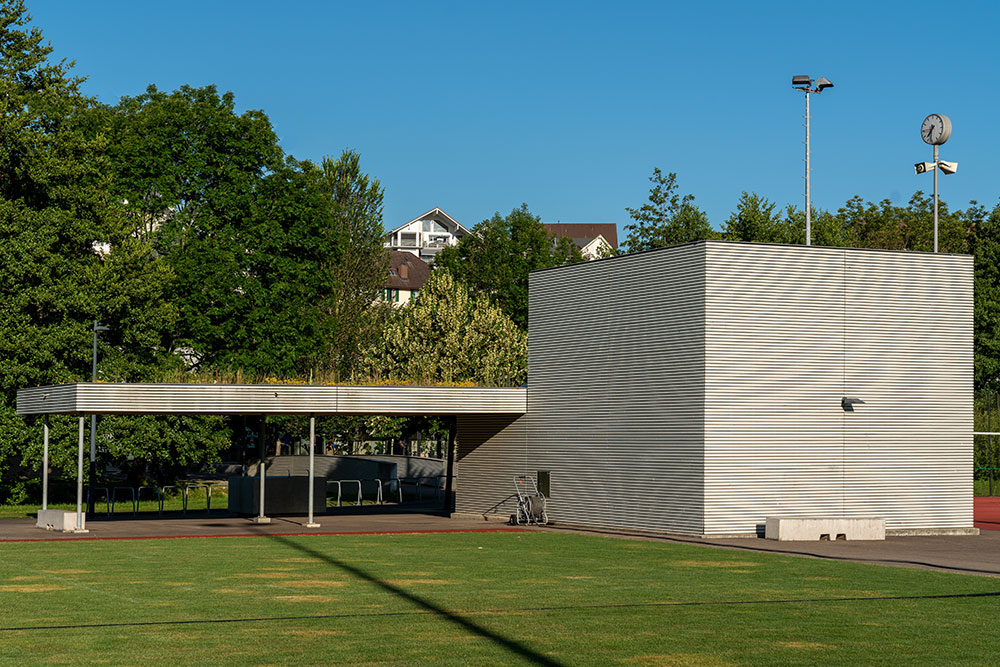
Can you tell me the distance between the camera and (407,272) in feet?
448

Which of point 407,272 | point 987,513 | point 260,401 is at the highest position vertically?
point 407,272

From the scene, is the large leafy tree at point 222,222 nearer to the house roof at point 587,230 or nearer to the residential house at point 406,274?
the residential house at point 406,274

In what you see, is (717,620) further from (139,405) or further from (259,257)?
(259,257)

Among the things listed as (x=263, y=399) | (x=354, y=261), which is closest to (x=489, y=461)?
(x=263, y=399)

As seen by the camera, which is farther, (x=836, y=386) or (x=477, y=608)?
(x=836, y=386)

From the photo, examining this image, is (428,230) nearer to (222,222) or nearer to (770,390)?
(222,222)

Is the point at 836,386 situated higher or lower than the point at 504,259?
lower

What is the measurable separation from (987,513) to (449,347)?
26982mm

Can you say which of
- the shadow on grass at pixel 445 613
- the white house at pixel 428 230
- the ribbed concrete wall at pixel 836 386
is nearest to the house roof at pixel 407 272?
the white house at pixel 428 230

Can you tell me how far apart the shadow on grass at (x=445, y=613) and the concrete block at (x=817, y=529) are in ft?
37.5

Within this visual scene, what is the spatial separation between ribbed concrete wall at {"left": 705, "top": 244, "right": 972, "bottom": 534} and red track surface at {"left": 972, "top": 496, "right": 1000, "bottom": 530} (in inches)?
170

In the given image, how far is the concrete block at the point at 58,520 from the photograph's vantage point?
109 ft

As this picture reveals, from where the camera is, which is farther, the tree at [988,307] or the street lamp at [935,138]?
the tree at [988,307]

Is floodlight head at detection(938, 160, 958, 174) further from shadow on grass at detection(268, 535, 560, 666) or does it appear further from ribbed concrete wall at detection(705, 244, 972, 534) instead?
shadow on grass at detection(268, 535, 560, 666)
